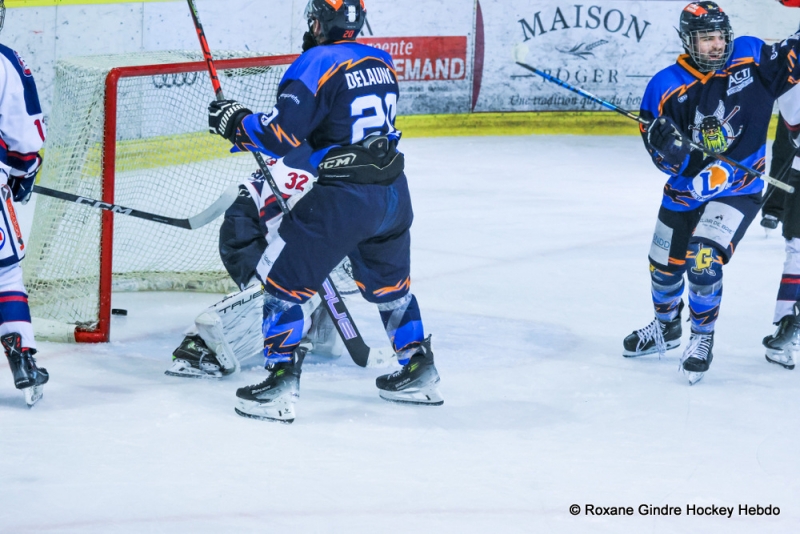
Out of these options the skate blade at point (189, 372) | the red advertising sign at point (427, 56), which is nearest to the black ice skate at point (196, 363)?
the skate blade at point (189, 372)

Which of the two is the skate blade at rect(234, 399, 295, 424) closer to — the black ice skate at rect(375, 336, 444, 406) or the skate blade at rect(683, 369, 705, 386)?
the black ice skate at rect(375, 336, 444, 406)

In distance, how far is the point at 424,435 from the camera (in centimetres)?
310

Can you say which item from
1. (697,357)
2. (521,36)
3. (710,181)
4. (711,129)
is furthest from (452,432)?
(521,36)

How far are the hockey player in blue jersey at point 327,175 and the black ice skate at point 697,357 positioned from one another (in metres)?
1.00

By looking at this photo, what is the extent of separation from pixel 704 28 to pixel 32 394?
222cm

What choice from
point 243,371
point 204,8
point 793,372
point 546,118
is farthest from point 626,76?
point 243,371

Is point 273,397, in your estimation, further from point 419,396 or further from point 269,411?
point 419,396

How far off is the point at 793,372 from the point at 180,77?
9.11 feet

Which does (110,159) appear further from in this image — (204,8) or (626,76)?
(626,76)

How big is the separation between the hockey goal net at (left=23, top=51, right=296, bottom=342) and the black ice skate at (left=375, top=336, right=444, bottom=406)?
3.60 feet

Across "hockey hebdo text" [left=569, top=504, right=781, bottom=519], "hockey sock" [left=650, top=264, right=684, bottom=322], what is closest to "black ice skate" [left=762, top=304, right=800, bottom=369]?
"hockey sock" [left=650, top=264, right=684, bottom=322]

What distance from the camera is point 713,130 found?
3535mm

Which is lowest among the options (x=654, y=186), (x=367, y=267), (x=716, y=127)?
(x=654, y=186)

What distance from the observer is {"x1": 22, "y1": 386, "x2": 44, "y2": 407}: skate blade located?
3.16m
